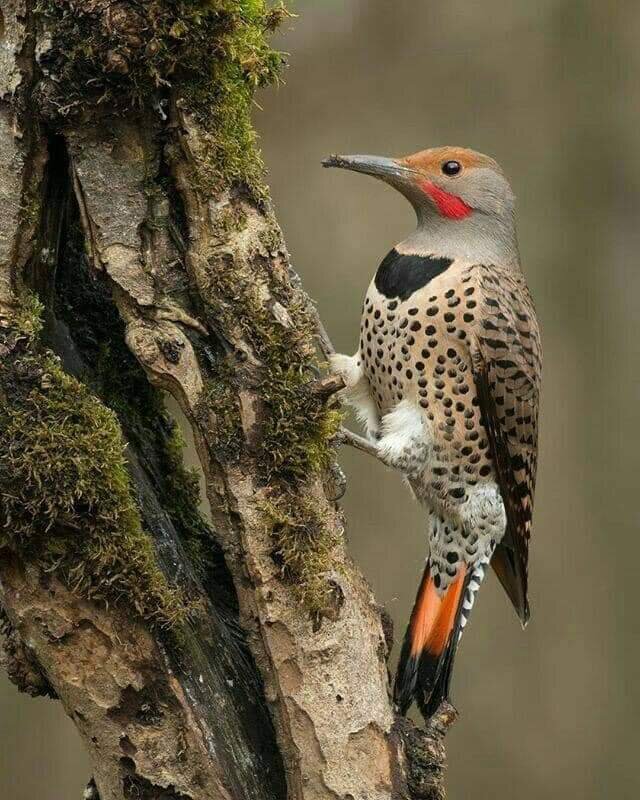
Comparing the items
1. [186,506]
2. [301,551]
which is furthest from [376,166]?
[301,551]

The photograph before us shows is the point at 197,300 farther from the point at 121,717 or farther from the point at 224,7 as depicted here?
the point at 121,717

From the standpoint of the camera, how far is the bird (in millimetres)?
3625

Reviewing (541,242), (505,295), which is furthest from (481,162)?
(541,242)

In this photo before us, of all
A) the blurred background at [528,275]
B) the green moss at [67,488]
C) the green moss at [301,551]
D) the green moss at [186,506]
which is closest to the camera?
the green moss at [67,488]

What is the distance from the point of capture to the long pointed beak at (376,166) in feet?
11.7

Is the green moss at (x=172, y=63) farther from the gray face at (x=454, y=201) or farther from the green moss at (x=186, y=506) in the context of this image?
the gray face at (x=454, y=201)

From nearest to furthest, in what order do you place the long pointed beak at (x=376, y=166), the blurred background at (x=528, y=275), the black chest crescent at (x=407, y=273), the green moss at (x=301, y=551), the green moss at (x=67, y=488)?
the green moss at (x=67, y=488) → the green moss at (x=301, y=551) → the long pointed beak at (x=376, y=166) → the black chest crescent at (x=407, y=273) → the blurred background at (x=528, y=275)

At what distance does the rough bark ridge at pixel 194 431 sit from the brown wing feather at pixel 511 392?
1001mm

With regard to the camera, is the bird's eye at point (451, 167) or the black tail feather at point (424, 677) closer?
the black tail feather at point (424, 677)

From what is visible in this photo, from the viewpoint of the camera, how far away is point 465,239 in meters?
3.85

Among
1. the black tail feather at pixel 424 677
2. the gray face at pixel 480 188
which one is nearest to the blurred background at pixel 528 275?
the gray face at pixel 480 188

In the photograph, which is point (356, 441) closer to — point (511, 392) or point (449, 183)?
point (511, 392)

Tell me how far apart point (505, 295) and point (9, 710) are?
4042 millimetres

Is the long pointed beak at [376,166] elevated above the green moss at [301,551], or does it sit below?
above
